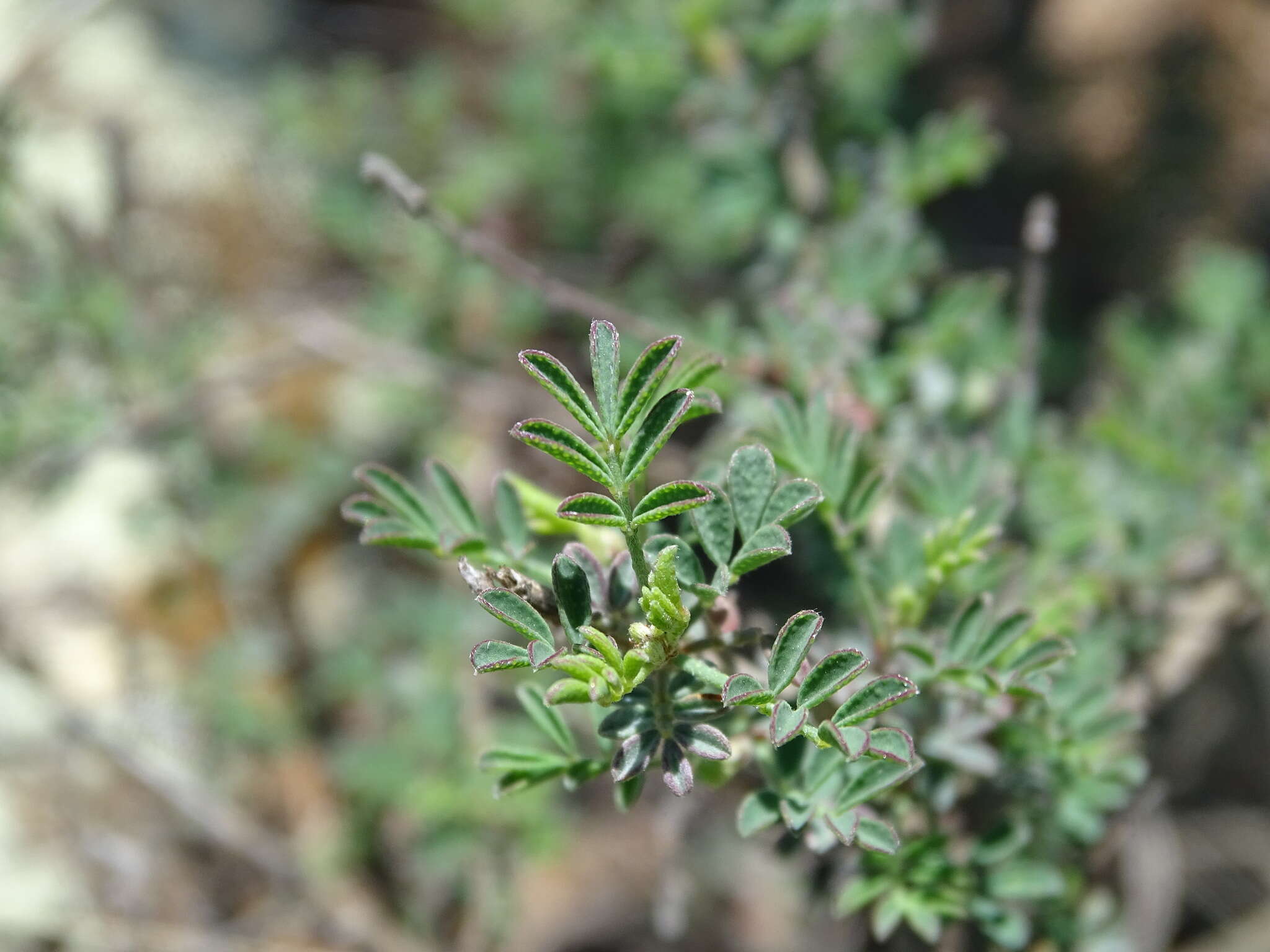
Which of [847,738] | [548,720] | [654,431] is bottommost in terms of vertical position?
[847,738]

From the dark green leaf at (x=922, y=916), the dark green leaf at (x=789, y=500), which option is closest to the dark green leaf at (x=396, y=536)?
the dark green leaf at (x=789, y=500)

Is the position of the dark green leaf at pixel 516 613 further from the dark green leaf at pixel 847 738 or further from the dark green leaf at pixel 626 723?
the dark green leaf at pixel 847 738

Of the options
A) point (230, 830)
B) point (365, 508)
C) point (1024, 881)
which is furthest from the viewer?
point (230, 830)

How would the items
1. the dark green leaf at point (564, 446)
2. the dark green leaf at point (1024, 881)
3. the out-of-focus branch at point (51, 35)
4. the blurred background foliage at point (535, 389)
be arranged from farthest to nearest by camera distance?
the out-of-focus branch at point (51, 35)
the blurred background foliage at point (535, 389)
the dark green leaf at point (1024, 881)
the dark green leaf at point (564, 446)

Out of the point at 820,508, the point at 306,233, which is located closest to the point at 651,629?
the point at 820,508

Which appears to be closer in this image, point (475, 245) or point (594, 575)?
point (594, 575)

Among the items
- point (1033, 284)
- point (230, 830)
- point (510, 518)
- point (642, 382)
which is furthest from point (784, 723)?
point (230, 830)

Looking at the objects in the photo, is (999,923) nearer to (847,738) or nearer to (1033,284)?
(847,738)
